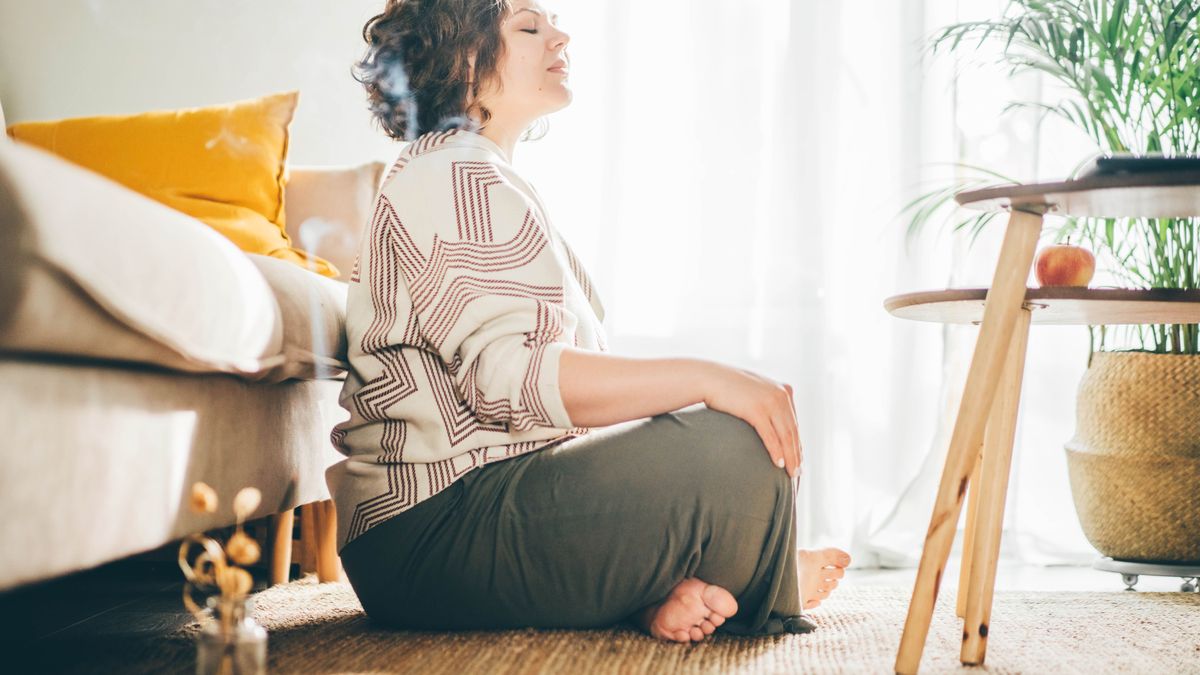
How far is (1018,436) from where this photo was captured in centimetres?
223

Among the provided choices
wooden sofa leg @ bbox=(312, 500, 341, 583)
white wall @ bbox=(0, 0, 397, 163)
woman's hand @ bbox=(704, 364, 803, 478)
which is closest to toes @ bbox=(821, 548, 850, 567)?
woman's hand @ bbox=(704, 364, 803, 478)

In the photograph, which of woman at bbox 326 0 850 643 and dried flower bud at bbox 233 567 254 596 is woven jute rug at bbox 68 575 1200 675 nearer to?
woman at bbox 326 0 850 643

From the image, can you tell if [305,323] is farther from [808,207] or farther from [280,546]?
[808,207]

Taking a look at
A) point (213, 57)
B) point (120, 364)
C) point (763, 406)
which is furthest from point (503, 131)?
point (213, 57)

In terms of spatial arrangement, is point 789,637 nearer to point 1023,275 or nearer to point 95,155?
point 1023,275

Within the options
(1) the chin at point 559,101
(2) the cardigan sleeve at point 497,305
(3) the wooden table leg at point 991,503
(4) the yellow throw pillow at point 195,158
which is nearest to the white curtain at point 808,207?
(4) the yellow throw pillow at point 195,158

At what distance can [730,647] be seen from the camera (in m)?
1.02

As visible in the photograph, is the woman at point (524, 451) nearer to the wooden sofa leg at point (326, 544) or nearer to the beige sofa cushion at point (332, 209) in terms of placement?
the wooden sofa leg at point (326, 544)

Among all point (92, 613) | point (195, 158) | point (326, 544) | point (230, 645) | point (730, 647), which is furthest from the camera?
point (195, 158)

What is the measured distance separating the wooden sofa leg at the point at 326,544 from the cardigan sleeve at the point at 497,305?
676 millimetres

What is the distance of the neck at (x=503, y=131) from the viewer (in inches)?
49.4

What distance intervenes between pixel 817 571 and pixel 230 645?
2.39 feet

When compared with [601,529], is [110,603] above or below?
below

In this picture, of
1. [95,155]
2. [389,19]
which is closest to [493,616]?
[389,19]
